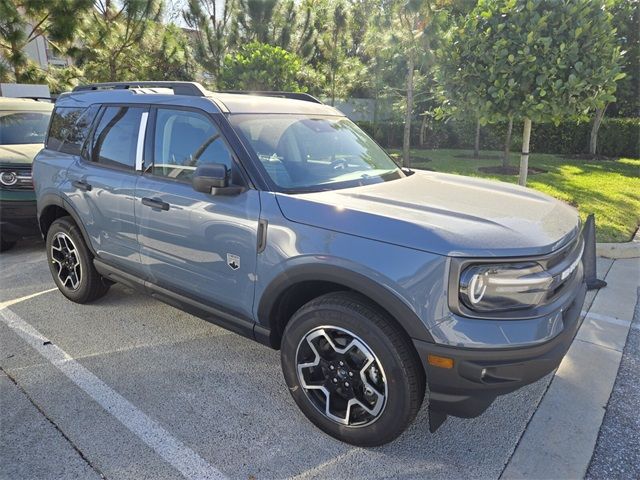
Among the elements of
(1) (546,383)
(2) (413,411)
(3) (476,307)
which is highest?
(3) (476,307)

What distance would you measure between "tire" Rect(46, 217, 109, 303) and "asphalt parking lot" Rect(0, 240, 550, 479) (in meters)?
0.39

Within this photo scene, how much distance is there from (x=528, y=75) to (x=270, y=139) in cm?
457

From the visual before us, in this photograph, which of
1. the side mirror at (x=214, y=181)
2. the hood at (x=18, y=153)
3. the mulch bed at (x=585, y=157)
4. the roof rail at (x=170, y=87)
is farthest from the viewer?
the mulch bed at (x=585, y=157)

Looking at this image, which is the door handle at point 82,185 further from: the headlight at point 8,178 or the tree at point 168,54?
the tree at point 168,54

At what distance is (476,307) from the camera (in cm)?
203

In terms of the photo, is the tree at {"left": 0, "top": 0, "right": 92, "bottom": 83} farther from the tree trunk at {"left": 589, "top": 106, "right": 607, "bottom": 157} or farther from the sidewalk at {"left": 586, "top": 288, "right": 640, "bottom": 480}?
the tree trunk at {"left": 589, "top": 106, "right": 607, "bottom": 157}

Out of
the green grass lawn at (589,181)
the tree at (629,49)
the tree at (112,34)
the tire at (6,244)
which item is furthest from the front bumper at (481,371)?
the tree at (112,34)

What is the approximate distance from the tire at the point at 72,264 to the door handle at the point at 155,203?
1142 mm

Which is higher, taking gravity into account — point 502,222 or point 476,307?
point 502,222

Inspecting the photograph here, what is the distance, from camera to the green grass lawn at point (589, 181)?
6.95 metres

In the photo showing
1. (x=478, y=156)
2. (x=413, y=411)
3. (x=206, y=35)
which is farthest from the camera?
(x=206, y=35)

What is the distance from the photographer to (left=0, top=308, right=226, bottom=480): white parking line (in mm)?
2318

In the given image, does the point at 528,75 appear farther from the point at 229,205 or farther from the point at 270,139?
the point at 229,205

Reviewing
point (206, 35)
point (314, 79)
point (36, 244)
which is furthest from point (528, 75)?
point (206, 35)
